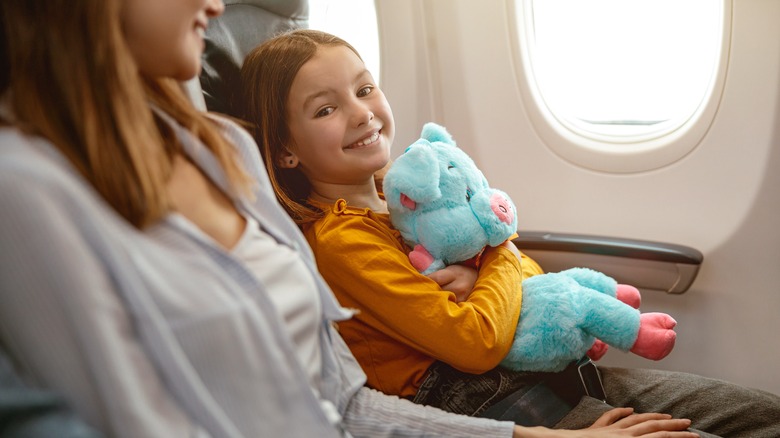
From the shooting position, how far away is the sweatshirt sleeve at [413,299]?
138cm

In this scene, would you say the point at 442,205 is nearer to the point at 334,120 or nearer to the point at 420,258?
the point at 420,258

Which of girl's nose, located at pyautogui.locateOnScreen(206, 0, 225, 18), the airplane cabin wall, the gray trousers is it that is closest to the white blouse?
girl's nose, located at pyautogui.locateOnScreen(206, 0, 225, 18)

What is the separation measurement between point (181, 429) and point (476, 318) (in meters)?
0.69

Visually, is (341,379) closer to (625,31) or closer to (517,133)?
(517,133)

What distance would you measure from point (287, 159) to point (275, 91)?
159 millimetres

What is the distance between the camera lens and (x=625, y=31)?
7.19ft

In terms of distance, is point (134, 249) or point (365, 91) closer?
point (134, 249)

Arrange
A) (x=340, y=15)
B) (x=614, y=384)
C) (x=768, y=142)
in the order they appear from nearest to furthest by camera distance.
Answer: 1. (x=614, y=384)
2. (x=768, y=142)
3. (x=340, y=15)

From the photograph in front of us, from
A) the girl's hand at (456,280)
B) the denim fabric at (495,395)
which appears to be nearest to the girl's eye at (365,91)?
the girl's hand at (456,280)

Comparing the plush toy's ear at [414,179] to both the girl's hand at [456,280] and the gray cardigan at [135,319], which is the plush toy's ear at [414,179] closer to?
the girl's hand at [456,280]

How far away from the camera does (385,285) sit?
1402 millimetres

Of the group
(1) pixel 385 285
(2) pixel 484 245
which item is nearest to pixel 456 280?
(2) pixel 484 245

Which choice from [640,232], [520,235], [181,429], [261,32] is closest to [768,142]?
[640,232]

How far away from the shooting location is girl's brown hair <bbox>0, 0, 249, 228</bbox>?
828 mm
